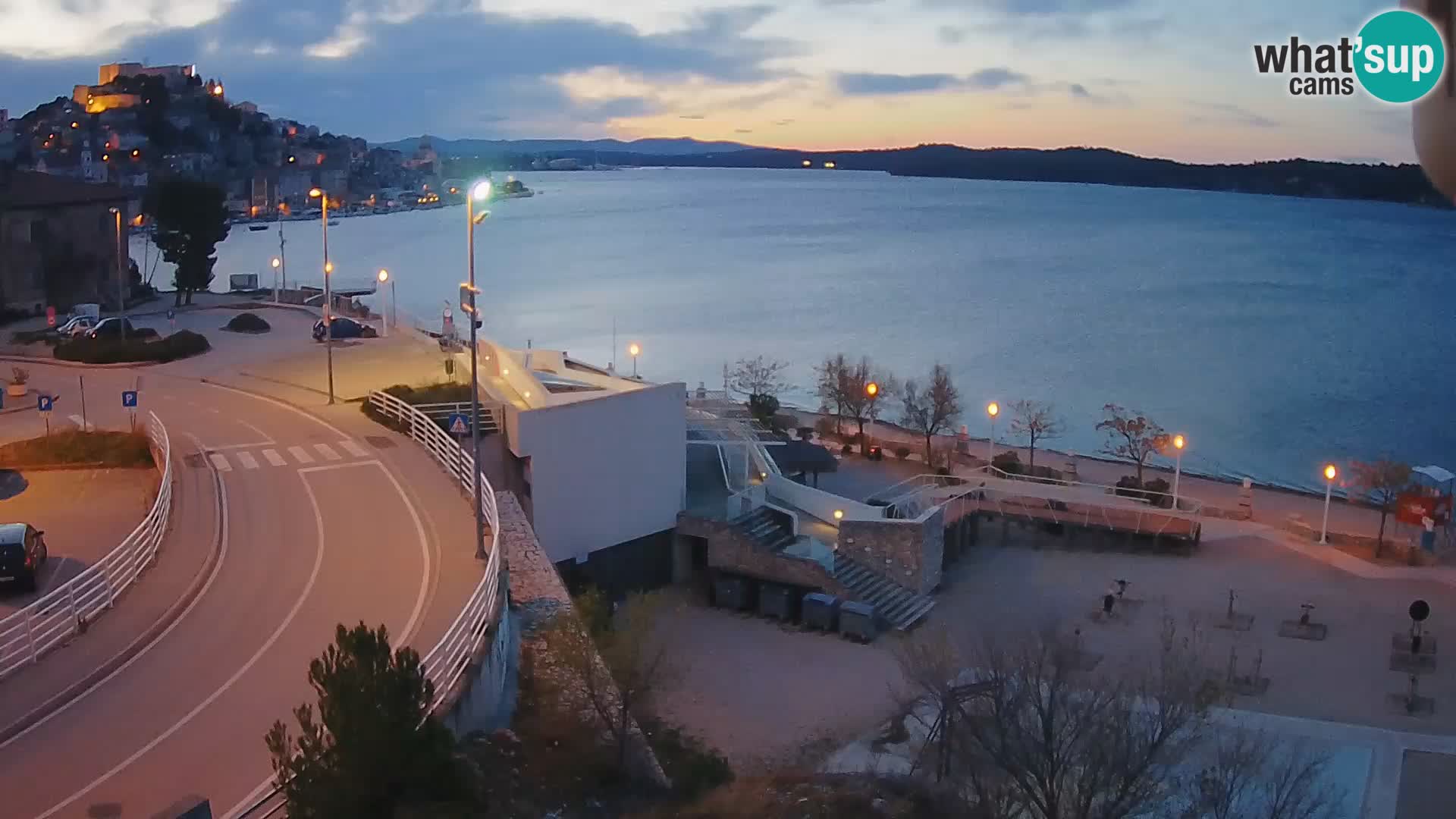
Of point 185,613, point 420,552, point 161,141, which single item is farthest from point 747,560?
point 161,141

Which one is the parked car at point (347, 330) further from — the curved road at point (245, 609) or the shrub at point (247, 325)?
the curved road at point (245, 609)

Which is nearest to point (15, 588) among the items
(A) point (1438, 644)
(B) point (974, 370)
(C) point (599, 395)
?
(C) point (599, 395)

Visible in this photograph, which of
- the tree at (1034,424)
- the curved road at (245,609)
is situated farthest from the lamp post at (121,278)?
the tree at (1034,424)

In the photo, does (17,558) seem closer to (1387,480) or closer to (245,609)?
(245,609)

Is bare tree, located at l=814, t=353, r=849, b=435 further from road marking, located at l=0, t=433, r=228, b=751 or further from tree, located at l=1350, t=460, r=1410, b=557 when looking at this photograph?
road marking, located at l=0, t=433, r=228, b=751

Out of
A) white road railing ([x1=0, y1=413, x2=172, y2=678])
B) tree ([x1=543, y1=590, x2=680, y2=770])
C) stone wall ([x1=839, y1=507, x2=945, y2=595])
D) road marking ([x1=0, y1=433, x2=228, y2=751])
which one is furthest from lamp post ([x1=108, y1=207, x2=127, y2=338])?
tree ([x1=543, y1=590, x2=680, y2=770])

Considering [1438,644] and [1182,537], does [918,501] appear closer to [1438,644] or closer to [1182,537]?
[1182,537]

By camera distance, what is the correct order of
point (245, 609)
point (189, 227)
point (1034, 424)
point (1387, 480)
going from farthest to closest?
point (189, 227), point (1034, 424), point (1387, 480), point (245, 609)
